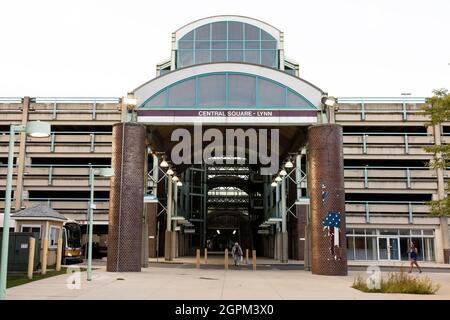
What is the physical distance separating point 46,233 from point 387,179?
35.6 meters

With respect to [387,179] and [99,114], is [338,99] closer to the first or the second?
[387,179]

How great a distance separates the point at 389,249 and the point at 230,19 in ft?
94.1

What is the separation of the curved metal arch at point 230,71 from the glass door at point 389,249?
29.1 metres

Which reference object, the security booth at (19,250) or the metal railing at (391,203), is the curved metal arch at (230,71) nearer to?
the security booth at (19,250)

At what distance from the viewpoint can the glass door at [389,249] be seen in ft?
162

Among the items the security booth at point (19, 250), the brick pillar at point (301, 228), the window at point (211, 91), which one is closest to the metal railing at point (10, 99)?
the brick pillar at point (301, 228)

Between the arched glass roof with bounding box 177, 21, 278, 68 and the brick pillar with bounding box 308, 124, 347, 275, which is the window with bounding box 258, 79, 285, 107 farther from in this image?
the arched glass roof with bounding box 177, 21, 278, 68

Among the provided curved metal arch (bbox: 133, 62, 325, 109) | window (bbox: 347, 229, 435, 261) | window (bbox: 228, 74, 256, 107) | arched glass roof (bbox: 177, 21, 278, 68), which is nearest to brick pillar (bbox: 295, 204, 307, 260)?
window (bbox: 347, 229, 435, 261)

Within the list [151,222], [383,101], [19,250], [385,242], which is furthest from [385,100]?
[19,250]

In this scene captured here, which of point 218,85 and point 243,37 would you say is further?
point 243,37

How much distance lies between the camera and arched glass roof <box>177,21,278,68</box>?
174 ft

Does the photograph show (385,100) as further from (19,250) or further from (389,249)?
(19,250)
